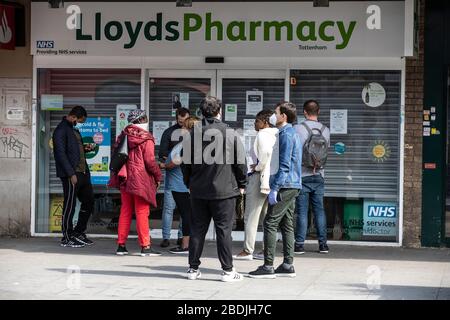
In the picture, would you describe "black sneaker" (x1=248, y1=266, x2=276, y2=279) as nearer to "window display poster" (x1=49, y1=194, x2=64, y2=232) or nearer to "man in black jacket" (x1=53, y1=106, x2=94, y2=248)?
A: "man in black jacket" (x1=53, y1=106, x2=94, y2=248)

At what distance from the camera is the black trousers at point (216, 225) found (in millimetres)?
8938

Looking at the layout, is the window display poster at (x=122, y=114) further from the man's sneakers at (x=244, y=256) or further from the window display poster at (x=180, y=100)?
the man's sneakers at (x=244, y=256)

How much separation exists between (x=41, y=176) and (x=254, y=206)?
12.9 feet

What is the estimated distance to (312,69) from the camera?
11953 millimetres

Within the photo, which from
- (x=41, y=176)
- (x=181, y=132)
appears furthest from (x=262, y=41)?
(x=41, y=176)

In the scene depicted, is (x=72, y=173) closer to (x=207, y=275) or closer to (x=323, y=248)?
(x=207, y=275)

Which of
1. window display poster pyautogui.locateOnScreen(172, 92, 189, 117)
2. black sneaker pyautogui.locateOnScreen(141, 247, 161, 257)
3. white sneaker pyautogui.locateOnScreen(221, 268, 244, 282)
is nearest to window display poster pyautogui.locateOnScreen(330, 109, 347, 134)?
window display poster pyautogui.locateOnScreen(172, 92, 189, 117)

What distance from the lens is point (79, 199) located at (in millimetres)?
11570

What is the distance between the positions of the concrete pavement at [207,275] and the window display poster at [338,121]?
5.36 ft

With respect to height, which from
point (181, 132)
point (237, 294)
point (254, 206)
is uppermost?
point (181, 132)

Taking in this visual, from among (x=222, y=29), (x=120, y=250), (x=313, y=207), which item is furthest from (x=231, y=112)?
(x=120, y=250)

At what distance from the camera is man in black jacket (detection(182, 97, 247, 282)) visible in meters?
8.93

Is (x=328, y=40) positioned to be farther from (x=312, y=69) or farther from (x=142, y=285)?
(x=142, y=285)

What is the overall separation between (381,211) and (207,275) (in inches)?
137
